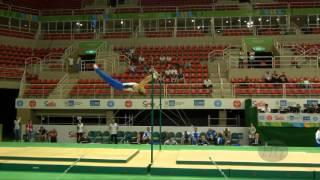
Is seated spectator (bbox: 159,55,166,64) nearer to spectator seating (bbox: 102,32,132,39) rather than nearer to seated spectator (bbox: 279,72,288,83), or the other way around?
spectator seating (bbox: 102,32,132,39)

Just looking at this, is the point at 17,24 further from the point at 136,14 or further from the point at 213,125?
the point at 213,125

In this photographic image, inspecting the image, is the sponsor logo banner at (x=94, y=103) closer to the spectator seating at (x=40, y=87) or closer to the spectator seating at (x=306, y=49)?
the spectator seating at (x=40, y=87)

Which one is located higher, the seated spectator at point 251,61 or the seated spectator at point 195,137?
the seated spectator at point 251,61

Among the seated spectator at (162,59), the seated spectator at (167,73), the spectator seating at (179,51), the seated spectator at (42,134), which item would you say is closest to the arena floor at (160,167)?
the seated spectator at (42,134)

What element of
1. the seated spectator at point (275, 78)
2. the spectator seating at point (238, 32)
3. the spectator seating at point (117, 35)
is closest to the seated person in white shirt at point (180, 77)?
the seated spectator at point (275, 78)

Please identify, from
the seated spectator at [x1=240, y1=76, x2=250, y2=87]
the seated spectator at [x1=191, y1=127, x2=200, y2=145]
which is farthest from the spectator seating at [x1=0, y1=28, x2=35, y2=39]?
the seated spectator at [x1=240, y1=76, x2=250, y2=87]

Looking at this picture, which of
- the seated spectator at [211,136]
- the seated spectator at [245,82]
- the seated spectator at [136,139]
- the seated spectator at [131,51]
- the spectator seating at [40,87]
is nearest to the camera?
the seated spectator at [211,136]

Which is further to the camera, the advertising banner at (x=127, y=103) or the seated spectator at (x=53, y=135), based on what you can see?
the seated spectator at (x=53, y=135)

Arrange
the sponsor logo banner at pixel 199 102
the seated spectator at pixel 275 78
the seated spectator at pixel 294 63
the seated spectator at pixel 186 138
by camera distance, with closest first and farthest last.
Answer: the seated spectator at pixel 186 138 → the sponsor logo banner at pixel 199 102 → the seated spectator at pixel 275 78 → the seated spectator at pixel 294 63

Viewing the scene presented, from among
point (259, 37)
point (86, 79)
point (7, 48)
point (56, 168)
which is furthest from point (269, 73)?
point (7, 48)

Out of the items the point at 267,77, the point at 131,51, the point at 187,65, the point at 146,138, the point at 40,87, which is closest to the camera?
the point at 146,138

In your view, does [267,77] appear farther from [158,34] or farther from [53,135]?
[53,135]

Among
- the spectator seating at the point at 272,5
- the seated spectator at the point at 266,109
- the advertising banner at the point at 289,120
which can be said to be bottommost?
the advertising banner at the point at 289,120

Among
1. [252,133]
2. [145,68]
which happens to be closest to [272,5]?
[145,68]
